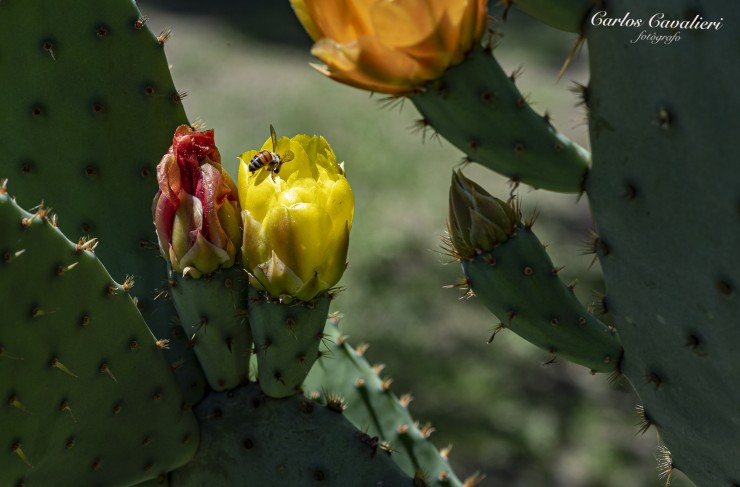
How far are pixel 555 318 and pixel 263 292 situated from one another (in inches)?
14.8

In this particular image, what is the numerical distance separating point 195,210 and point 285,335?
0.21 m

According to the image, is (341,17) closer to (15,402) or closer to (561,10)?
(561,10)

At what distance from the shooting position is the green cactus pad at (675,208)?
1.09 m

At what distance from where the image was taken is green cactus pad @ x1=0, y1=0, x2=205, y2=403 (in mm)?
1523

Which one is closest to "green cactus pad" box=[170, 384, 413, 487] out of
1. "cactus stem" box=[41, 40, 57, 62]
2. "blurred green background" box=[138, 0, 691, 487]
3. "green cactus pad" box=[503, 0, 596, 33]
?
"cactus stem" box=[41, 40, 57, 62]

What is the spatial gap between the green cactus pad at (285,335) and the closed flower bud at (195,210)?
3.0 inches

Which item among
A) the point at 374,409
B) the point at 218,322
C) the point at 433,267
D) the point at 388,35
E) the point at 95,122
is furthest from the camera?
the point at 433,267

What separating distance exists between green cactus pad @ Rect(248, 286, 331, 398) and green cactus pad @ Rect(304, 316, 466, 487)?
0.13 m

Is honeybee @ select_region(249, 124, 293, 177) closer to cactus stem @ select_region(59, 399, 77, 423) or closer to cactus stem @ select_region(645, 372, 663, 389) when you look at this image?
cactus stem @ select_region(59, 399, 77, 423)

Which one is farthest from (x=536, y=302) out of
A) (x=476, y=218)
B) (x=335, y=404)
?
(x=335, y=404)

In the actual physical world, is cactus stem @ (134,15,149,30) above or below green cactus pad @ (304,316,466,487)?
above

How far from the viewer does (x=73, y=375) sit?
1.34m

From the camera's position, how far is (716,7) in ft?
3.47

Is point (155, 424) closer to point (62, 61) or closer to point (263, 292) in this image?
point (263, 292)
